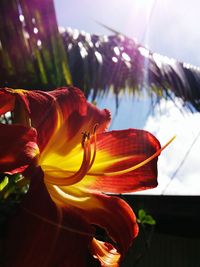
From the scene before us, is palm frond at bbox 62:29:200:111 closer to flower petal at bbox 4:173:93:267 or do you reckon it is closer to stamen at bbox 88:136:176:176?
stamen at bbox 88:136:176:176

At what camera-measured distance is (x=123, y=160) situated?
18.6 inches

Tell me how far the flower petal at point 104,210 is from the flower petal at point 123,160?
17mm

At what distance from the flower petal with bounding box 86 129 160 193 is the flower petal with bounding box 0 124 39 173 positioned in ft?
0.41

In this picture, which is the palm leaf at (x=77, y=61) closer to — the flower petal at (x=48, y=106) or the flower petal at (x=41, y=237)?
the flower petal at (x=48, y=106)

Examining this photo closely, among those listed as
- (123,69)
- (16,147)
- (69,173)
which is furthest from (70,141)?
(123,69)

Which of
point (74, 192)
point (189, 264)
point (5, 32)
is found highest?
point (74, 192)

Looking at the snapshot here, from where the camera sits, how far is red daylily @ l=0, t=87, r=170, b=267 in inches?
13.5

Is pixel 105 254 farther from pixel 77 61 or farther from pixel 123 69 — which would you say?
pixel 123 69

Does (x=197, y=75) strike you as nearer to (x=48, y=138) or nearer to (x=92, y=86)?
(x=92, y=86)

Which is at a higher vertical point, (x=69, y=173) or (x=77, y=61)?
(x=69, y=173)

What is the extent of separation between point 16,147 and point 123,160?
0.15m

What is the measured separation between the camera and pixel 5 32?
1628 mm

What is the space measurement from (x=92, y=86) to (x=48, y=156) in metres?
2.13

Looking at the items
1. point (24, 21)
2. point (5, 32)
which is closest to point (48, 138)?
point (5, 32)
